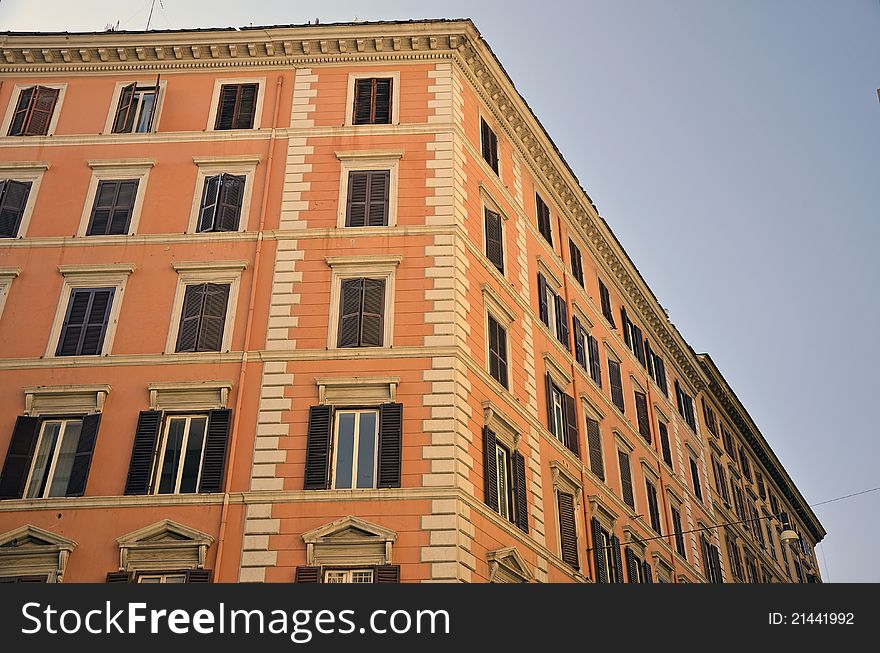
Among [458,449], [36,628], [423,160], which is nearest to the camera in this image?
[36,628]

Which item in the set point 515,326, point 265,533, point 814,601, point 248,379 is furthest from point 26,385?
point 814,601

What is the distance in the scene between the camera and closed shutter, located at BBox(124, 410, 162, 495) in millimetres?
20766

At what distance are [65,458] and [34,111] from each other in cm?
1094

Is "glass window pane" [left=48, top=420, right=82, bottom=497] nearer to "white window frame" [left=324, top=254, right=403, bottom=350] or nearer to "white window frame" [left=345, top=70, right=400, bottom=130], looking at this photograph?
"white window frame" [left=324, top=254, right=403, bottom=350]

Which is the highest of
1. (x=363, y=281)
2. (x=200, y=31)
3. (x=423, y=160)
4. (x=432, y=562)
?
(x=200, y=31)

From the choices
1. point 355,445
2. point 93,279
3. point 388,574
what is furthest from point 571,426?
point 93,279

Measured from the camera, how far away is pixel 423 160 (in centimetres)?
2558

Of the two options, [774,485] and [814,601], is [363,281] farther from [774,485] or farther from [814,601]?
[774,485]

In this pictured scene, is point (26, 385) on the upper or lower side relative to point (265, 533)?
upper

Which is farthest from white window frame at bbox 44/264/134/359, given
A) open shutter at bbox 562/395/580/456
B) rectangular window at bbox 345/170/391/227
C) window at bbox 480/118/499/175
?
open shutter at bbox 562/395/580/456

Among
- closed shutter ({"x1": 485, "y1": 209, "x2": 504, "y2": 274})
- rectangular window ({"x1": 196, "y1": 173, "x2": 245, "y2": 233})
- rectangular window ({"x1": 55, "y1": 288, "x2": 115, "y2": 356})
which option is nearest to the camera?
rectangular window ({"x1": 55, "y1": 288, "x2": 115, "y2": 356})

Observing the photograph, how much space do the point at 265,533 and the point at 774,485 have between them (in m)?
44.2

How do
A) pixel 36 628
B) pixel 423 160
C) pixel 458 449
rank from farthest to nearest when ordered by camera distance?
pixel 423 160, pixel 458 449, pixel 36 628

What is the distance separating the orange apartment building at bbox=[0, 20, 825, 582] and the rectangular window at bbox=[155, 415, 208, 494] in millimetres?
54
